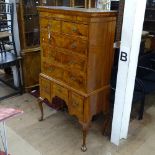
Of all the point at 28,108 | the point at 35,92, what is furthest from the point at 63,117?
the point at 35,92

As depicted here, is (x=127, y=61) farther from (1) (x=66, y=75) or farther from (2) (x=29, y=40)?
(2) (x=29, y=40)

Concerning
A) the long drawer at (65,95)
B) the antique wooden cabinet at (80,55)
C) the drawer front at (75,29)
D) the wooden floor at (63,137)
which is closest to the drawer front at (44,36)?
the antique wooden cabinet at (80,55)

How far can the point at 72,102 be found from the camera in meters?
2.08

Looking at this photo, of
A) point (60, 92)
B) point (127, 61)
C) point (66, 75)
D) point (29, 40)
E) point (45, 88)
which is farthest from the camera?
point (29, 40)

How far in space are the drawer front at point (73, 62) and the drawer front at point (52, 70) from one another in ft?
0.36

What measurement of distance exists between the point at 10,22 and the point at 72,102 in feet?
5.19

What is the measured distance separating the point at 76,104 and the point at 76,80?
0.23 meters

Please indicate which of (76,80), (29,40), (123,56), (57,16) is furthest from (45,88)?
(29,40)

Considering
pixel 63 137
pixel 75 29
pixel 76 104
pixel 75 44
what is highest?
pixel 75 29

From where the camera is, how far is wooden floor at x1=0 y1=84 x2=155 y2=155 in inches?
82.4

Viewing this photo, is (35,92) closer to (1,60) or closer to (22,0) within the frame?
(1,60)

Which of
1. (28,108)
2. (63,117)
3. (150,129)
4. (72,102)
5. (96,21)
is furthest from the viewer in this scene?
(28,108)

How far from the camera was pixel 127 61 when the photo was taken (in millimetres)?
1839

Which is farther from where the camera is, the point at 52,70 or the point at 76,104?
the point at 52,70
